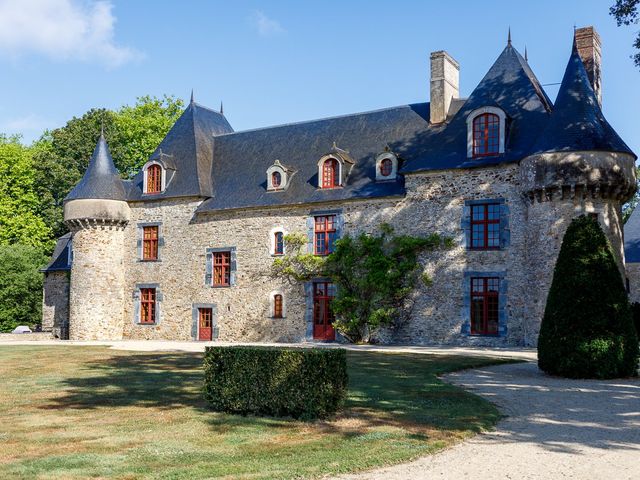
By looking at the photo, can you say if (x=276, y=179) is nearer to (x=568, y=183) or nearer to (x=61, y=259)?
(x=568, y=183)

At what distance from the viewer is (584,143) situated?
2062 centimetres

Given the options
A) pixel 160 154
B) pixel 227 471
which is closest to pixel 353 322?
pixel 160 154

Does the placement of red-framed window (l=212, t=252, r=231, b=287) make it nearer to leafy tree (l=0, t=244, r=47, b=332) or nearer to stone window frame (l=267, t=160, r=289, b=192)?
stone window frame (l=267, t=160, r=289, b=192)

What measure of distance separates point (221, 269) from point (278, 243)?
258cm

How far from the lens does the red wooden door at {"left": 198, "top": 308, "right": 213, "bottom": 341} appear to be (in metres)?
27.5

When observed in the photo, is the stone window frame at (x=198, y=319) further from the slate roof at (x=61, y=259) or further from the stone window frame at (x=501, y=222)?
the stone window frame at (x=501, y=222)

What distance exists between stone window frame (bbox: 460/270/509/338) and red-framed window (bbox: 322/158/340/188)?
238 inches

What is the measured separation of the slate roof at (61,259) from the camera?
104 ft

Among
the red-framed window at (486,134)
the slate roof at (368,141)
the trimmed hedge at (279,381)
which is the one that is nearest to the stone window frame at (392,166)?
the slate roof at (368,141)

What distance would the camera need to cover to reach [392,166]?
2494 centimetres

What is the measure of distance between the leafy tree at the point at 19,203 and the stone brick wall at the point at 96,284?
600 inches

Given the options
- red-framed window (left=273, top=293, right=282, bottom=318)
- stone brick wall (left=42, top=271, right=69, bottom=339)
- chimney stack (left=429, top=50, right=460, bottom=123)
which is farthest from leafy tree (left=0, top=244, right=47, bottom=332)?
chimney stack (left=429, top=50, right=460, bottom=123)

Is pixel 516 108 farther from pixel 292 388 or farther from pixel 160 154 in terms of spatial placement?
pixel 292 388

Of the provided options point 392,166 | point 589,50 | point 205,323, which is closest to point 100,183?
point 205,323
